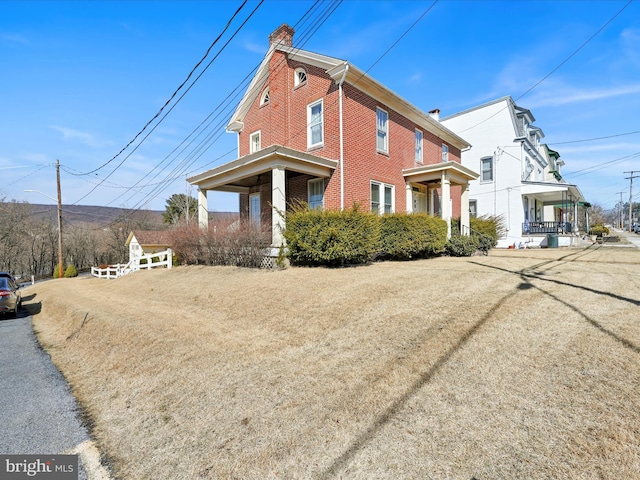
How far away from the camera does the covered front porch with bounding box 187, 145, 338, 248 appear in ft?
38.0

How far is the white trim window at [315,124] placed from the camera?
13703 mm

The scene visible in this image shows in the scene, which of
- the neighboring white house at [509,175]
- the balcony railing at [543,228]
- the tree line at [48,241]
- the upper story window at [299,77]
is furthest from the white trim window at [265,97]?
the tree line at [48,241]

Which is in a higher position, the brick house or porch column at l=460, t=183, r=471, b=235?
the brick house

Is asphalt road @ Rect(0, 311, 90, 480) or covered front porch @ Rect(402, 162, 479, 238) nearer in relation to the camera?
asphalt road @ Rect(0, 311, 90, 480)

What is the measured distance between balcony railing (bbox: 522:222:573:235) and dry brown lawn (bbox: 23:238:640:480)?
17.5 m

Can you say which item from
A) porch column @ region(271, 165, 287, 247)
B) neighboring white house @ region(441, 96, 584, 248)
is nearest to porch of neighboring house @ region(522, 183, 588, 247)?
neighboring white house @ region(441, 96, 584, 248)

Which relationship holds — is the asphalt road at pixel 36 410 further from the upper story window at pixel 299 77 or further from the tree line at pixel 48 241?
the tree line at pixel 48 241

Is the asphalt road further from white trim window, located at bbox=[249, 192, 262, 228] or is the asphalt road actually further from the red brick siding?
white trim window, located at bbox=[249, 192, 262, 228]

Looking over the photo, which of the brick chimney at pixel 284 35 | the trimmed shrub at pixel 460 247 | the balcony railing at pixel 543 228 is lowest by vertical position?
the trimmed shrub at pixel 460 247

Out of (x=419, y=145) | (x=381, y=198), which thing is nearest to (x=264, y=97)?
(x=381, y=198)

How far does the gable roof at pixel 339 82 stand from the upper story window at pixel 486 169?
21.8ft

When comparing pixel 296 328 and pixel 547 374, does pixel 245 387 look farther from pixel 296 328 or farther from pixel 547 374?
pixel 547 374

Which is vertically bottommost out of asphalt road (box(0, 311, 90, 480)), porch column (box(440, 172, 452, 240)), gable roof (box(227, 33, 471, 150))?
asphalt road (box(0, 311, 90, 480))

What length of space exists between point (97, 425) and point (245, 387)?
5.64 ft
